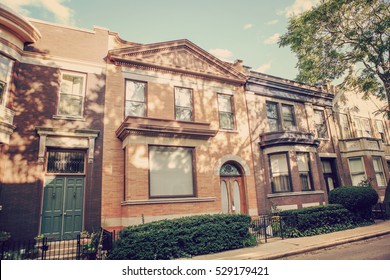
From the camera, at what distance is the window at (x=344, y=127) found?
64.1ft

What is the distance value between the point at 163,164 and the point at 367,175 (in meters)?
15.4

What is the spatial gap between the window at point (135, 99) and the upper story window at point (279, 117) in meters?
8.43

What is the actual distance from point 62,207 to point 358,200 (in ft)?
46.9

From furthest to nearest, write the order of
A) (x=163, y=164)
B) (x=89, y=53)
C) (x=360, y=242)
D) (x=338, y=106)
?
(x=338, y=106), (x=89, y=53), (x=163, y=164), (x=360, y=242)

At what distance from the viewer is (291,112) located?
57.8 ft

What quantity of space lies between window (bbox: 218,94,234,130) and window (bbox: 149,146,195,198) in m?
3.77

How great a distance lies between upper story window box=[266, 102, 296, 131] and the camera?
16703 mm

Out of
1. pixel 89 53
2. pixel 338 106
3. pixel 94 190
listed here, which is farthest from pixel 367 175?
pixel 89 53

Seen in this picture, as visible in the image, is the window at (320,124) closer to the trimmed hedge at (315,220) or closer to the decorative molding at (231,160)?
the trimmed hedge at (315,220)

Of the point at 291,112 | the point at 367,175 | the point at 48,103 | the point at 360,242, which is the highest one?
the point at 291,112

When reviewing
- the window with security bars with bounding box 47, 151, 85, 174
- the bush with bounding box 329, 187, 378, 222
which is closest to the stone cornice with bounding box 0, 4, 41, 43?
the window with security bars with bounding box 47, 151, 85, 174

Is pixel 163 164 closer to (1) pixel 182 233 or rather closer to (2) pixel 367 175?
(1) pixel 182 233

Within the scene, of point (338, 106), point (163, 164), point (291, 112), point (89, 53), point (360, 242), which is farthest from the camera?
point (338, 106)

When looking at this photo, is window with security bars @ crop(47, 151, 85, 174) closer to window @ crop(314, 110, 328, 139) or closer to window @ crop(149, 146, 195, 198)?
Answer: window @ crop(149, 146, 195, 198)
